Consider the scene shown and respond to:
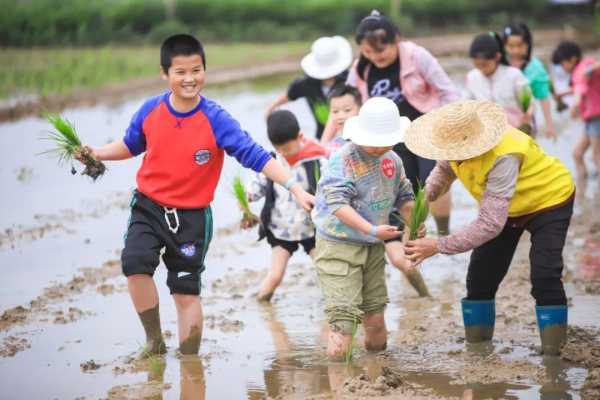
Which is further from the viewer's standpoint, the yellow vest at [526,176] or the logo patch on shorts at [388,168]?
the logo patch on shorts at [388,168]

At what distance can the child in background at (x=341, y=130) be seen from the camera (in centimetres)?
678

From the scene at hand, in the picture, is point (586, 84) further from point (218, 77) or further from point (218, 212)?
point (218, 77)

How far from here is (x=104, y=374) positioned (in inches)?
224

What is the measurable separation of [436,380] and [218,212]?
5227mm

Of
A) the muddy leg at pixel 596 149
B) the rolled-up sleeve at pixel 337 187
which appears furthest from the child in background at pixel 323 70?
the muddy leg at pixel 596 149

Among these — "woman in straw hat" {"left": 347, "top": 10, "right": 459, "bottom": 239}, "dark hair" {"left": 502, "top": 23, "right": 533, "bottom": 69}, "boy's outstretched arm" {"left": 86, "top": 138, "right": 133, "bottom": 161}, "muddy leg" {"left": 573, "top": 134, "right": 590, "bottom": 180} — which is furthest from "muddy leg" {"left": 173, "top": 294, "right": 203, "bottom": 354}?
"muddy leg" {"left": 573, "top": 134, "right": 590, "bottom": 180}

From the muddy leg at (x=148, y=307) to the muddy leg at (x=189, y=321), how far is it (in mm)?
126

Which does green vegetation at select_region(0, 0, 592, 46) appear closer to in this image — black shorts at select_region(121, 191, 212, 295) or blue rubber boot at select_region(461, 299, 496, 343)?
black shorts at select_region(121, 191, 212, 295)

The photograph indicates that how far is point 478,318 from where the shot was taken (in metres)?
5.95

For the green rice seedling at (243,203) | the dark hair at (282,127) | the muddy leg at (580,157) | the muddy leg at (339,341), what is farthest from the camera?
the muddy leg at (580,157)

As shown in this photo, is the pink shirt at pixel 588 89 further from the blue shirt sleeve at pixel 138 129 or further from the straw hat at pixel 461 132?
the blue shirt sleeve at pixel 138 129

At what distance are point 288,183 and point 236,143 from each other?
36cm

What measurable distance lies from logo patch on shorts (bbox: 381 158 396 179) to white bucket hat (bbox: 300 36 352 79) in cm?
291

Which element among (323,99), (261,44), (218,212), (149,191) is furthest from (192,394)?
(261,44)
